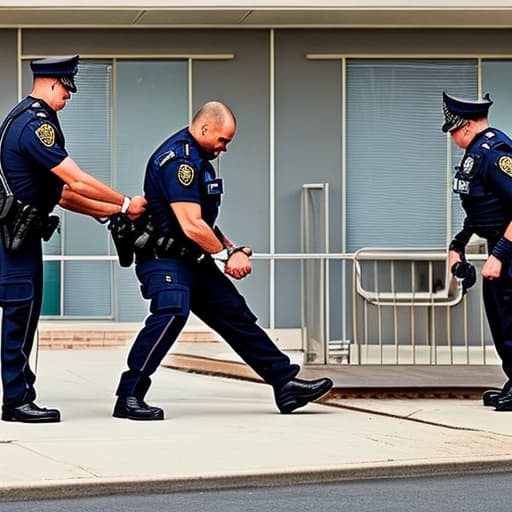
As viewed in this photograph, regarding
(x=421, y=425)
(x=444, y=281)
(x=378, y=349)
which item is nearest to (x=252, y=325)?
(x=421, y=425)

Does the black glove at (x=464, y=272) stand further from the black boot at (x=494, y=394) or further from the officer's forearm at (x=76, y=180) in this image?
the officer's forearm at (x=76, y=180)

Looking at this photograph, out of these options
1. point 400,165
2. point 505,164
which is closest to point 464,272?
point 505,164

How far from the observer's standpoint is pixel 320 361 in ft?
40.5

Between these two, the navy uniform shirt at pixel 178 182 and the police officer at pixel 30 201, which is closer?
the police officer at pixel 30 201

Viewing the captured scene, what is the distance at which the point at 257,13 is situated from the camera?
15000mm

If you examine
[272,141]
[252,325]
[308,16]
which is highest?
[308,16]

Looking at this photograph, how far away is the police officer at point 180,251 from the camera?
911 cm

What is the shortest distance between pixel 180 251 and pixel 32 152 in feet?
3.58

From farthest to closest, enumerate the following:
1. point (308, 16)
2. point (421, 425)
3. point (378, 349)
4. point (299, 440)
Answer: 1. point (308, 16)
2. point (378, 349)
3. point (421, 425)
4. point (299, 440)

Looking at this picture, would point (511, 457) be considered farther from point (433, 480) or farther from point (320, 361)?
point (320, 361)

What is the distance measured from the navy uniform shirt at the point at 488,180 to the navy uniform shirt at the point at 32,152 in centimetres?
248

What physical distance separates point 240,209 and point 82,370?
10.0 feet

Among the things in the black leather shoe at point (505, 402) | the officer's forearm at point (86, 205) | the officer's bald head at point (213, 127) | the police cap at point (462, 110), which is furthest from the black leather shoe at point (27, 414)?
the police cap at point (462, 110)

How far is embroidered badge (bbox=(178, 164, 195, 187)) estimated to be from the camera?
909cm
